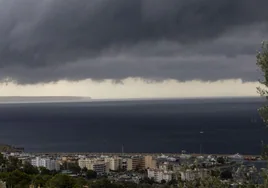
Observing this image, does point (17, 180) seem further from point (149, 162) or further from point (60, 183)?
point (149, 162)

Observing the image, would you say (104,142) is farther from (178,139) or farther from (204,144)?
(204,144)

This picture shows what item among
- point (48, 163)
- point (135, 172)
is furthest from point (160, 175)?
point (48, 163)

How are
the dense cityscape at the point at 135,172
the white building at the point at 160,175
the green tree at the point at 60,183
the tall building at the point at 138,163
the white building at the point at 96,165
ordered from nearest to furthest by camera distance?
the dense cityscape at the point at 135,172 → the green tree at the point at 60,183 → the white building at the point at 160,175 → the white building at the point at 96,165 → the tall building at the point at 138,163

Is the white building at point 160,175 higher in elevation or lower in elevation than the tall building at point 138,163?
higher

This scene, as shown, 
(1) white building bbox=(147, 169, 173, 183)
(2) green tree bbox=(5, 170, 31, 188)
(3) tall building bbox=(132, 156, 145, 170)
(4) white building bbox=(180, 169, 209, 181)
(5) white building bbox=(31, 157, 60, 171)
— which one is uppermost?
(4) white building bbox=(180, 169, 209, 181)

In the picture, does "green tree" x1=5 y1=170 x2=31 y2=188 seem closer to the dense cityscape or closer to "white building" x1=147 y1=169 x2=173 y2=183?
the dense cityscape

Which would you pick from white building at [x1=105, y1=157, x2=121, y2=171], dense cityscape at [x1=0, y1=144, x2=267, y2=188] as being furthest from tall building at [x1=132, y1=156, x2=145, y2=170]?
white building at [x1=105, y1=157, x2=121, y2=171]

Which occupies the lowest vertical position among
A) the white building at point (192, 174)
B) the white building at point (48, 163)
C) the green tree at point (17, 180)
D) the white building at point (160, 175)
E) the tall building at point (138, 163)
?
the tall building at point (138, 163)

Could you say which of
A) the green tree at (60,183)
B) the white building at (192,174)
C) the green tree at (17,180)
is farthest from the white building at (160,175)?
the white building at (192,174)

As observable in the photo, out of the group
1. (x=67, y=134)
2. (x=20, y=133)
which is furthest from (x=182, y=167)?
(x=20, y=133)

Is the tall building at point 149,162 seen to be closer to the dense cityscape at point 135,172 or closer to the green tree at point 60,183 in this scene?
the dense cityscape at point 135,172
